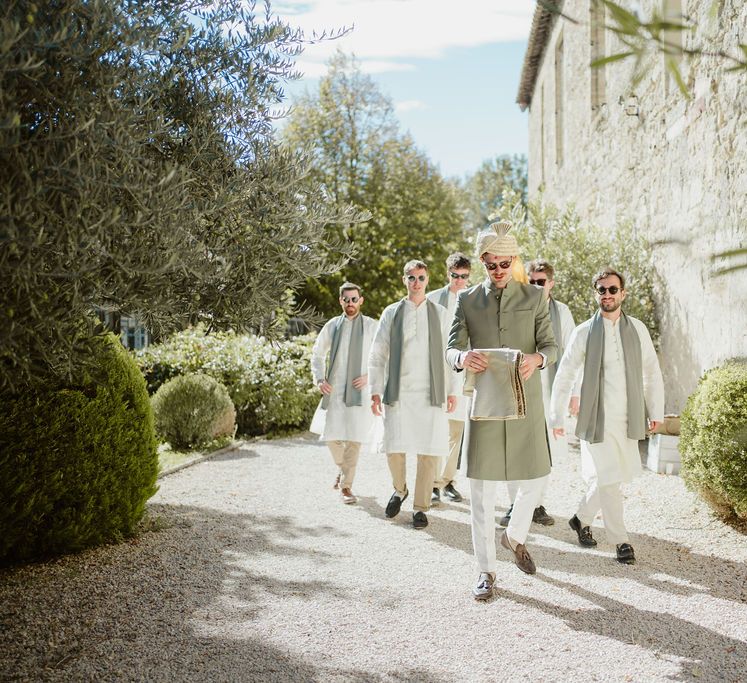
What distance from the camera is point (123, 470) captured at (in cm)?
532

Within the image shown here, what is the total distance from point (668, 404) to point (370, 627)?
6.76m

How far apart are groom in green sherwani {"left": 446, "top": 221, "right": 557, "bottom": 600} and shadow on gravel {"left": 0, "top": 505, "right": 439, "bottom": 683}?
1.03m

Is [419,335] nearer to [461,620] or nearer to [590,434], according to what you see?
[590,434]

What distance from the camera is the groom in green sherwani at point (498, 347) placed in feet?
15.4

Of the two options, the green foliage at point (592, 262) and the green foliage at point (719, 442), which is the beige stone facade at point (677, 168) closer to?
the green foliage at point (592, 262)

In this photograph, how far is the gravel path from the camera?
3.64m

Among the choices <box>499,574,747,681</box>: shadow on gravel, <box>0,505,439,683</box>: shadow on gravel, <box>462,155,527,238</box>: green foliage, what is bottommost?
<box>499,574,747,681</box>: shadow on gravel

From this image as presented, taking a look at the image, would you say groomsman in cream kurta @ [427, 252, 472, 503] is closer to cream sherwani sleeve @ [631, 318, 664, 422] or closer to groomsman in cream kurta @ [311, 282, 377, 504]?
groomsman in cream kurta @ [311, 282, 377, 504]

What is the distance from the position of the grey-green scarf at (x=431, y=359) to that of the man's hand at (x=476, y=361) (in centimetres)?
198

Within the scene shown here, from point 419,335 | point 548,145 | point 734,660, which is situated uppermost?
point 548,145

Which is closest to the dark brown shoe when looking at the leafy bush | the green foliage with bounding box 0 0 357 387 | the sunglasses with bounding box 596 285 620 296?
the sunglasses with bounding box 596 285 620 296

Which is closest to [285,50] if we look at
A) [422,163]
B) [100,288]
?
[100,288]

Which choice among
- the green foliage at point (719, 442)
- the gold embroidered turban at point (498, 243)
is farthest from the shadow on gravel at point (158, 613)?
the green foliage at point (719, 442)

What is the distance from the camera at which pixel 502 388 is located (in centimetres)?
457
